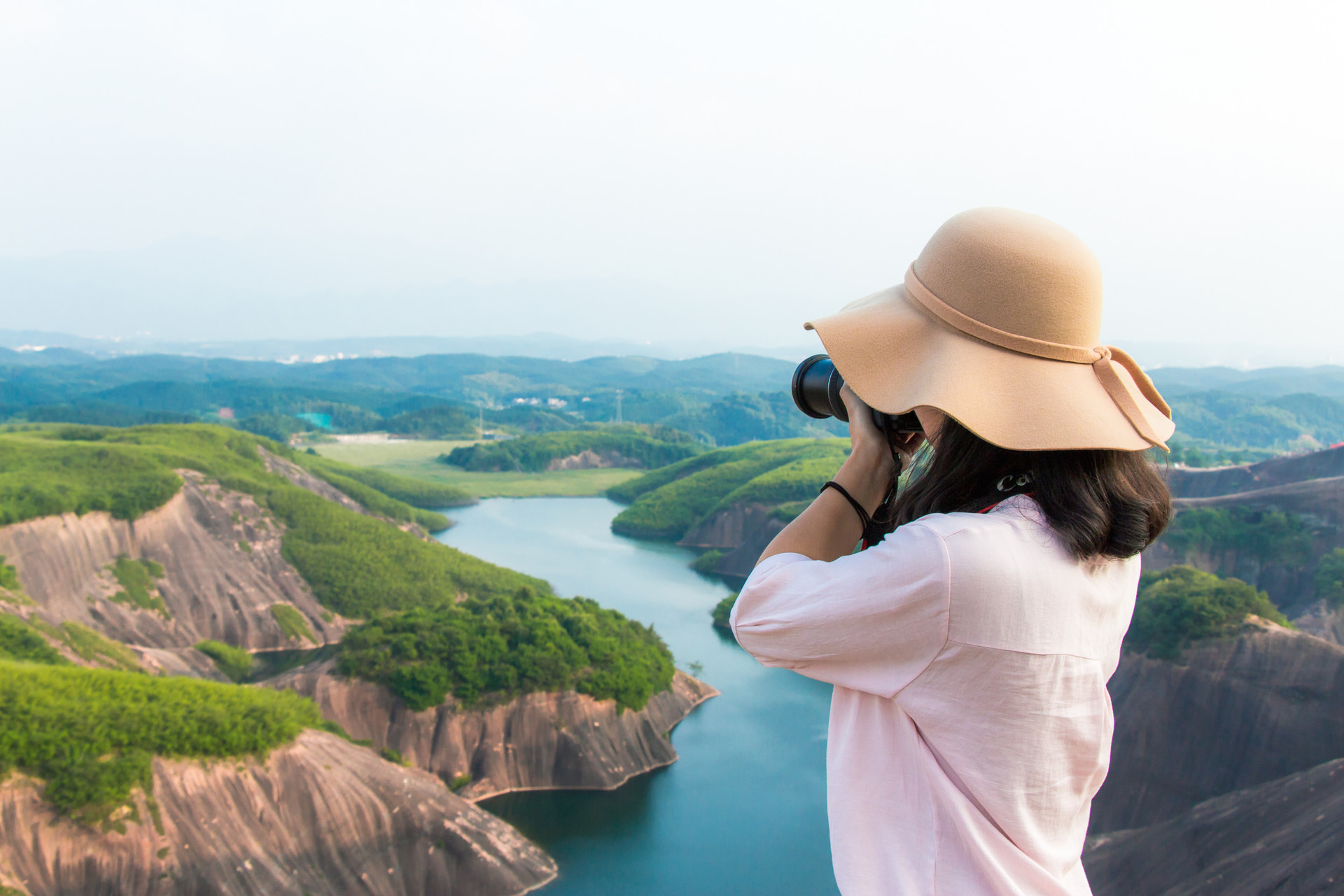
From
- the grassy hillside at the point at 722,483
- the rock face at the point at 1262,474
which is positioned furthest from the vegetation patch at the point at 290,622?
the rock face at the point at 1262,474

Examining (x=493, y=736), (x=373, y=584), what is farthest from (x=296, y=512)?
(x=493, y=736)

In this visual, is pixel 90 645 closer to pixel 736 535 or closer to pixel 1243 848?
pixel 1243 848

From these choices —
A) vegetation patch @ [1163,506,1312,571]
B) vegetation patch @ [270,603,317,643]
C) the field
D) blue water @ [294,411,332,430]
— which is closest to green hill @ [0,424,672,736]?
vegetation patch @ [270,603,317,643]

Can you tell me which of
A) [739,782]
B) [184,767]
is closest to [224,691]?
[184,767]

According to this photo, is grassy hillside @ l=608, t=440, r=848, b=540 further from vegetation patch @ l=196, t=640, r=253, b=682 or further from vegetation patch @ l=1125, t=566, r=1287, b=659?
vegetation patch @ l=196, t=640, r=253, b=682

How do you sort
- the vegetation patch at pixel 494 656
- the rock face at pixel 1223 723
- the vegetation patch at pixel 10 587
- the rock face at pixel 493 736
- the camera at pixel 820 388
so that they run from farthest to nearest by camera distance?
the vegetation patch at pixel 10 587
the vegetation patch at pixel 494 656
the rock face at pixel 493 736
the rock face at pixel 1223 723
the camera at pixel 820 388

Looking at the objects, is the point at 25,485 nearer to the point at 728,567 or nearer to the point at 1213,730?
the point at 728,567

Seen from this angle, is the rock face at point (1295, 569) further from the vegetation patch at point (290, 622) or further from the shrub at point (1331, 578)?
the vegetation patch at point (290, 622)
